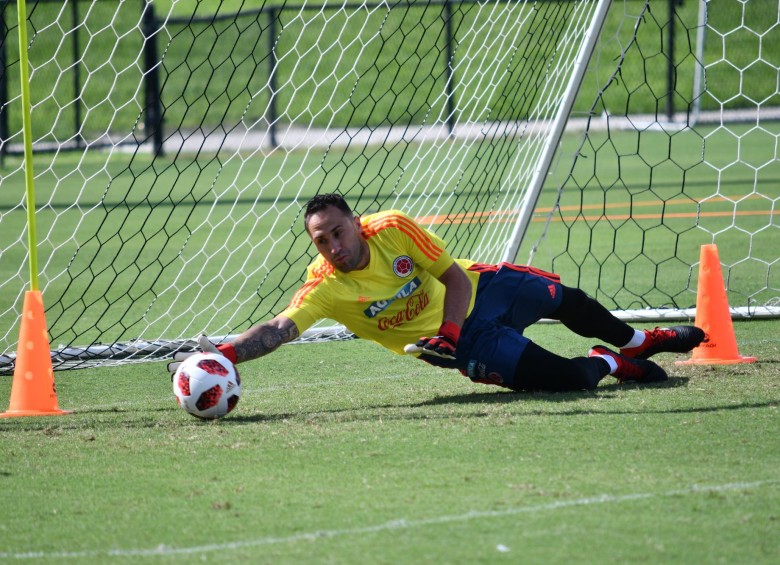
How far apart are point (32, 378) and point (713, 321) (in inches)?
134

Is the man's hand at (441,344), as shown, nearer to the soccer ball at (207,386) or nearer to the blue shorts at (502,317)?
the blue shorts at (502,317)

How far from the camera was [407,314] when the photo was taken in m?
5.25

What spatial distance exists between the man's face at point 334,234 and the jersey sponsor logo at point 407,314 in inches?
15.1

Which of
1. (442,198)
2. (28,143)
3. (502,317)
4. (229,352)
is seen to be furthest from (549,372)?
(442,198)

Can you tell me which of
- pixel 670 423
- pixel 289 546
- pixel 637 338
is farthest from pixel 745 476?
pixel 637 338

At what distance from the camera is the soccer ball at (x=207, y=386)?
4734 mm

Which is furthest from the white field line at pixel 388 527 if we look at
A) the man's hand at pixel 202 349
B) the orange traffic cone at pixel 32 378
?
the orange traffic cone at pixel 32 378

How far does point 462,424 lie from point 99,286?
5.01 meters

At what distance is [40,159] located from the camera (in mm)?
21344

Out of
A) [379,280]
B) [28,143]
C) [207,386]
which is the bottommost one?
[207,386]

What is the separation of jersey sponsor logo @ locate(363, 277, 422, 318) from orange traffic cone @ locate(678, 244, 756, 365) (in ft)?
5.20

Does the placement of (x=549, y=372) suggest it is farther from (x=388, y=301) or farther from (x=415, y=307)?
(x=388, y=301)

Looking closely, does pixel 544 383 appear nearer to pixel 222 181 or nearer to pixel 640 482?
pixel 640 482

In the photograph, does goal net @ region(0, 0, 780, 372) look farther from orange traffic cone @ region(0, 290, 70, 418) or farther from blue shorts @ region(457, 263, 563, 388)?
blue shorts @ region(457, 263, 563, 388)
